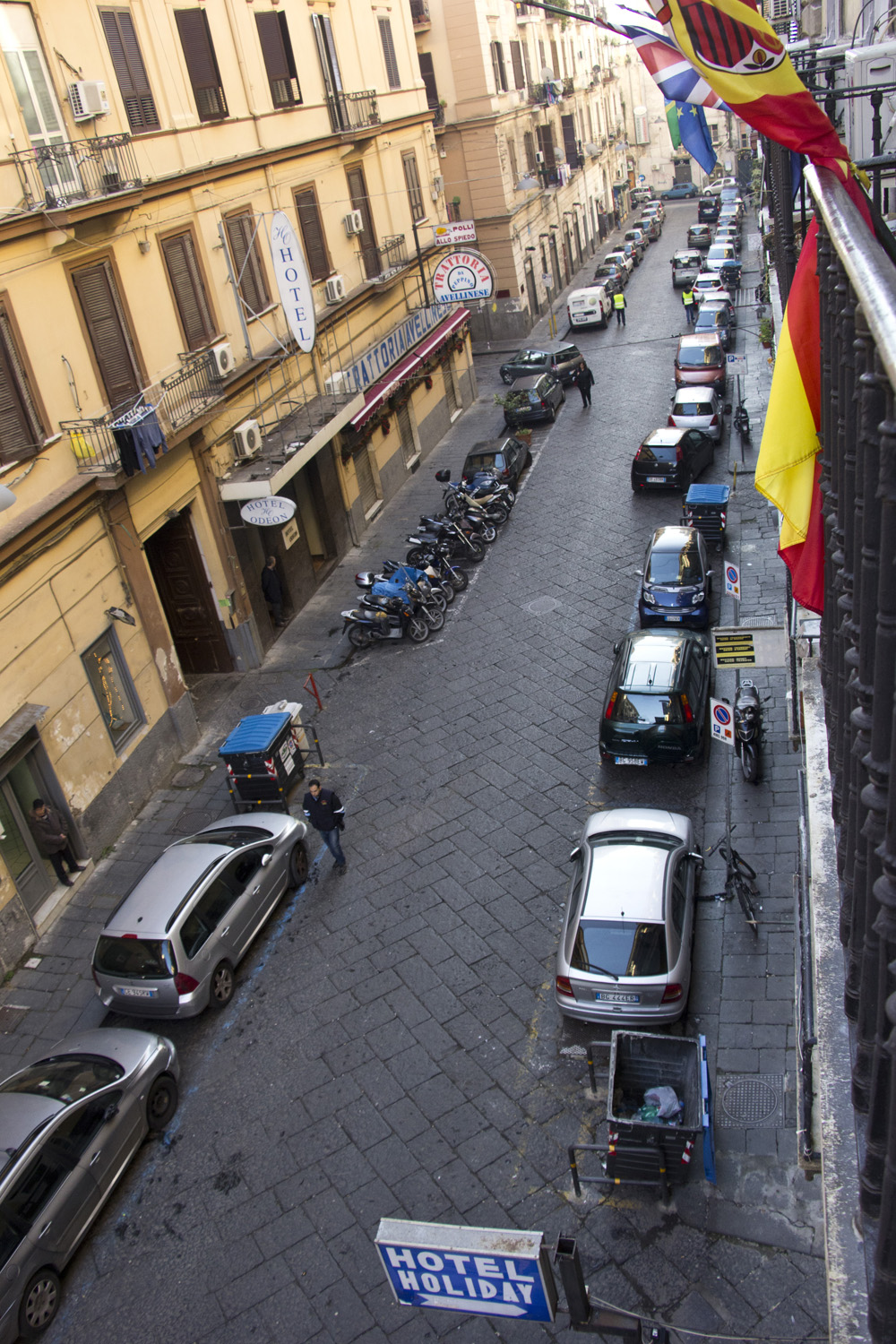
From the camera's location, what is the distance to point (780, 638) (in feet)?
39.0

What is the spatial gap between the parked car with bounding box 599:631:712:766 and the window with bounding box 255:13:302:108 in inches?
523

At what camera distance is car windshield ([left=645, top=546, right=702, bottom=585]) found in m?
17.4

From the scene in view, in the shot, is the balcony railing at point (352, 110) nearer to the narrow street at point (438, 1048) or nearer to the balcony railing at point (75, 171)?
the balcony railing at point (75, 171)

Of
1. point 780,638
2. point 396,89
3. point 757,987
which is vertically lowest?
point 757,987

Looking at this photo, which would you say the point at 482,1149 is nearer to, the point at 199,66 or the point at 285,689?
the point at 285,689

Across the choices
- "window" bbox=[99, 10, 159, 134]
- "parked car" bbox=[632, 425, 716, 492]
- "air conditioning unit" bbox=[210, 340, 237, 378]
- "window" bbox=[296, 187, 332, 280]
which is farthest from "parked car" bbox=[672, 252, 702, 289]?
"window" bbox=[99, 10, 159, 134]

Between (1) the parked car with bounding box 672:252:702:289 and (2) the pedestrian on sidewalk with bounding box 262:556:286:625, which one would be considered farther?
(1) the parked car with bounding box 672:252:702:289

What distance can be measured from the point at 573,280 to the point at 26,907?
4853cm

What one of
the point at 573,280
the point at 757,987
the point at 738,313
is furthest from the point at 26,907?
the point at 573,280

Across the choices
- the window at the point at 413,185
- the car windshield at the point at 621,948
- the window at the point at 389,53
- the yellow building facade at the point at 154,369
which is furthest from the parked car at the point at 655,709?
the window at the point at 389,53

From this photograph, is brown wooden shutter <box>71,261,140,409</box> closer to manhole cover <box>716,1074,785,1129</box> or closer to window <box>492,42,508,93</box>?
manhole cover <box>716,1074,785,1129</box>

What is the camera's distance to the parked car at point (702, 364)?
97.9 ft

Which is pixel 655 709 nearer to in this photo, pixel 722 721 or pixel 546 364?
pixel 722 721

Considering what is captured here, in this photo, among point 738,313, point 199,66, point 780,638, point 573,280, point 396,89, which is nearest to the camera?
point 780,638
